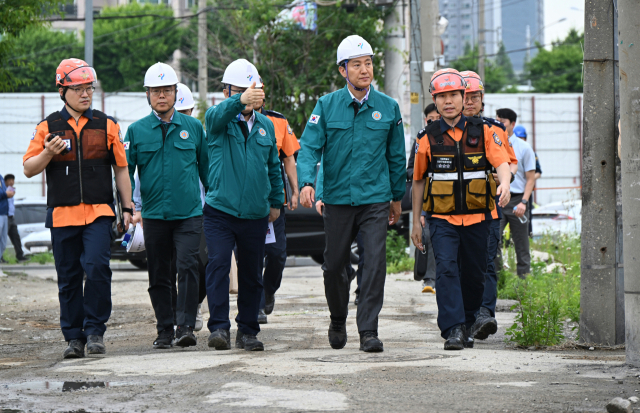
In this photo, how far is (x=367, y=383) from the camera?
4637 mm

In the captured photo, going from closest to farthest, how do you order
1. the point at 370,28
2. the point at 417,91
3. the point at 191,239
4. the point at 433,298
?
the point at 191,239, the point at 433,298, the point at 417,91, the point at 370,28

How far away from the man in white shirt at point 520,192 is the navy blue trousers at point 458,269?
371 centimetres

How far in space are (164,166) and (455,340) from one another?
2441 millimetres

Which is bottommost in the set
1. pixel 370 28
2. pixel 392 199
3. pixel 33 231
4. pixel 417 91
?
pixel 33 231

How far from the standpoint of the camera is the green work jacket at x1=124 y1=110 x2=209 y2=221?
6.65m

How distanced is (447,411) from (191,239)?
3.17 meters

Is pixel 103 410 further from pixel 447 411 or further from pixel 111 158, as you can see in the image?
pixel 111 158

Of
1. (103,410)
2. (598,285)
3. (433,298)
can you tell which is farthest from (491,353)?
(433,298)

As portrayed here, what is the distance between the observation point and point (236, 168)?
20.5 ft

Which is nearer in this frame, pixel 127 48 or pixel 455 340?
pixel 455 340

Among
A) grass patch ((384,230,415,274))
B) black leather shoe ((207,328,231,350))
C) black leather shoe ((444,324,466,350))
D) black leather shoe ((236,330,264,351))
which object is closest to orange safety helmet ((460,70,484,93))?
black leather shoe ((444,324,466,350))

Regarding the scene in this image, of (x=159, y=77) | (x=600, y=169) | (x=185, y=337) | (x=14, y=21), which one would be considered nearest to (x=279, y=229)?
(x=185, y=337)

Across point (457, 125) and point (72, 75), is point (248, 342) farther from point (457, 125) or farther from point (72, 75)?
point (72, 75)

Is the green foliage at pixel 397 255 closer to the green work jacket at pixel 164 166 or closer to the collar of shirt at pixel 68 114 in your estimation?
the green work jacket at pixel 164 166
